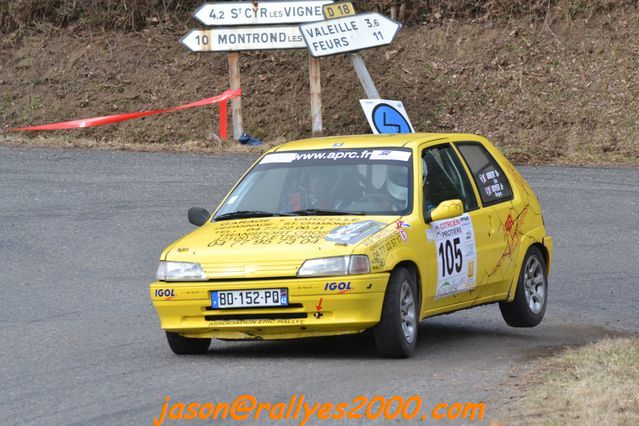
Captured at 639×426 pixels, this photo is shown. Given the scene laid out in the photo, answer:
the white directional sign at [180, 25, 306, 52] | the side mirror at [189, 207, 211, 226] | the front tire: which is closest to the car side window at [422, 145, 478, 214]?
the front tire

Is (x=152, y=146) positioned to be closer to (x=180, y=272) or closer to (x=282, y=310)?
(x=180, y=272)

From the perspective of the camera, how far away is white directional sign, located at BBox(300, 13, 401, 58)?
72.1ft

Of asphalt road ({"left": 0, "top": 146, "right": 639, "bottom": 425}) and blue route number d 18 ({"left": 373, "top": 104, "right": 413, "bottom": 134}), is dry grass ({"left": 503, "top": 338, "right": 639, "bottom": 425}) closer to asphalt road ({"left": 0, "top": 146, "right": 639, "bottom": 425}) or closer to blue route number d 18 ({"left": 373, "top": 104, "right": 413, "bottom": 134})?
asphalt road ({"left": 0, "top": 146, "right": 639, "bottom": 425})

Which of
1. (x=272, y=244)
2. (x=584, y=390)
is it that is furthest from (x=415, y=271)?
(x=584, y=390)

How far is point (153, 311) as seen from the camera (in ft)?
37.3

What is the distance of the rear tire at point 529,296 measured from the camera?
10.4 m

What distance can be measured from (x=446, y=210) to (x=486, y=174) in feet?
4.44

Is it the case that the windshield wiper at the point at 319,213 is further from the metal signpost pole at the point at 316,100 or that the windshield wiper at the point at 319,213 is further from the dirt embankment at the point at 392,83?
the metal signpost pole at the point at 316,100

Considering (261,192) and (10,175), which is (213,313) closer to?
(261,192)

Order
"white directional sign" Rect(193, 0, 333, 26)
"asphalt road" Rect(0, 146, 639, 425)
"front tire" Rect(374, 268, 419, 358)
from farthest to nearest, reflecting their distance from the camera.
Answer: "white directional sign" Rect(193, 0, 333, 26), "front tire" Rect(374, 268, 419, 358), "asphalt road" Rect(0, 146, 639, 425)

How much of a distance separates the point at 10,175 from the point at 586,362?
41.8 ft

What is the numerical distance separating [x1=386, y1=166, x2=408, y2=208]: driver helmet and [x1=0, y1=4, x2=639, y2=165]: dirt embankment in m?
12.4

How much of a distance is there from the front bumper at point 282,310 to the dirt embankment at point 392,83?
44.7ft

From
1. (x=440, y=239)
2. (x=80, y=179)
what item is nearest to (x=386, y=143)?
(x=440, y=239)
